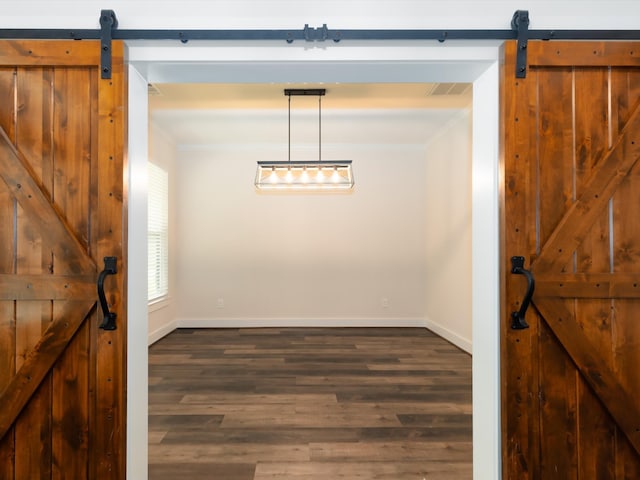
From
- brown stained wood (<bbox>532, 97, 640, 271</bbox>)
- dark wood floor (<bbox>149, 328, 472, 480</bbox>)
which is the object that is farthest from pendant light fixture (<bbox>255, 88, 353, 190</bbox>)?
brown stained wood (<bbox>532, 97, 640, 271</bbox>)

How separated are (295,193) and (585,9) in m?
4.48

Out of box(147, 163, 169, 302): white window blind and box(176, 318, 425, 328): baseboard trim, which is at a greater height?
box(147, 163, 169, 302): white window blind

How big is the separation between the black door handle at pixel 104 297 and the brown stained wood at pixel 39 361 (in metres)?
0.10

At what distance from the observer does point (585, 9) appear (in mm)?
1446

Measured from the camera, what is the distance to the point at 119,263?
4.61 feet

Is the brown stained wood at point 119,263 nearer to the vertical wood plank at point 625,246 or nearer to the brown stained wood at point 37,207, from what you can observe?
the brown stained wood at point 37,207

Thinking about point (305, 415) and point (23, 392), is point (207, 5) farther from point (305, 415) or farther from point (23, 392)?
point (305, 415)

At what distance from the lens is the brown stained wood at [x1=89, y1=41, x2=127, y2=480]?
4.58ft

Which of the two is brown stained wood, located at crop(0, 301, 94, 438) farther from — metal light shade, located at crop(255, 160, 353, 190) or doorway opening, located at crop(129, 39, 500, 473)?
metal light shade, located at crop(255, 160, 353, 190)

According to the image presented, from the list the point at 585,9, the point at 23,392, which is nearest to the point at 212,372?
the point at 23,392

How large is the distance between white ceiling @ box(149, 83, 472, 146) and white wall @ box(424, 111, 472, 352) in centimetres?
30

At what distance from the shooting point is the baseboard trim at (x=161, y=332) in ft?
15.1

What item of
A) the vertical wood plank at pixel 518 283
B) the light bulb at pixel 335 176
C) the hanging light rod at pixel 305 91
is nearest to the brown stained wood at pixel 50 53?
the vertical wood plank at pixel 518 283

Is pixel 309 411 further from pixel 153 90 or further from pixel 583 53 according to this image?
pixel 153 90
